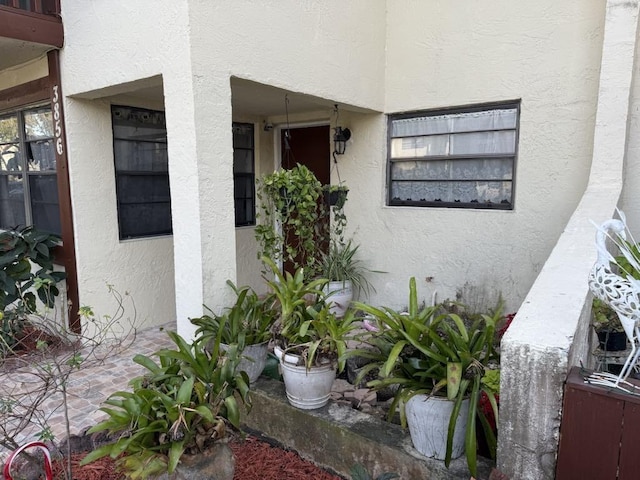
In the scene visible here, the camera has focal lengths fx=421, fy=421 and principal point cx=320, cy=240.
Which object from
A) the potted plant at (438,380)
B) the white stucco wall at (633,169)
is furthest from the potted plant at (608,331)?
the white stucco wall at (633,169)

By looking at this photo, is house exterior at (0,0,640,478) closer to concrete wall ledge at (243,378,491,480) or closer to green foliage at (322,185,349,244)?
green foliage at (322,185,349,244)

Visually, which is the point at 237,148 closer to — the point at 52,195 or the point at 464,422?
the point at 52,195

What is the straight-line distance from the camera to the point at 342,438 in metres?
2.38

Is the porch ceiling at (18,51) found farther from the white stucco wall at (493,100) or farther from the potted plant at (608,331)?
the potted plant at (608,331)

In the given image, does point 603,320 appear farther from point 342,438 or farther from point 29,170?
point 29,170

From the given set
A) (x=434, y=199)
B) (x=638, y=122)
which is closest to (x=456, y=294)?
(x=434, y=199)

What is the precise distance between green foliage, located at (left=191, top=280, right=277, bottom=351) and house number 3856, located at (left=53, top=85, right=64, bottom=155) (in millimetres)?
2325

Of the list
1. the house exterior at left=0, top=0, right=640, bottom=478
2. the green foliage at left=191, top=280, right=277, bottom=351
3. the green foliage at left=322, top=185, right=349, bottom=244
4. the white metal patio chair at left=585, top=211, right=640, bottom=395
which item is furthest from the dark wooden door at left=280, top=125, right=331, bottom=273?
the white metal patio chair at left=585, top=211, right=640, bottom=395

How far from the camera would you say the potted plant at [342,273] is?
4688 mm

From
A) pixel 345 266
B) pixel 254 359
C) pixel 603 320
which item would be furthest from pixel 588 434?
pixel 345 266

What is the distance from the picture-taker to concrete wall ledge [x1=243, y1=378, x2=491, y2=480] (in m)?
2.10

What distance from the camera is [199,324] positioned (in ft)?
9.57

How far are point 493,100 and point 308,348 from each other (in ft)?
9.94

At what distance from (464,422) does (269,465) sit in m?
1.21
